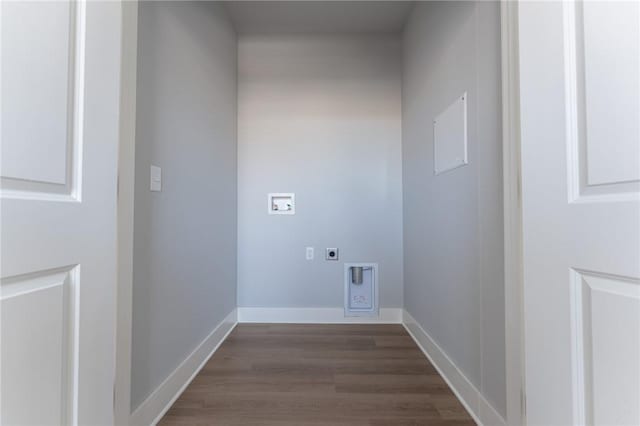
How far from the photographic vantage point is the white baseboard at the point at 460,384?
1.28m

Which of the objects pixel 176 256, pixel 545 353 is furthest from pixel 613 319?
pixel 176 256

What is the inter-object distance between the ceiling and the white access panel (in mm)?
1202

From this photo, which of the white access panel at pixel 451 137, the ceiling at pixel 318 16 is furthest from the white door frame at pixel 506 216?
the ceiling at pixel 318 16

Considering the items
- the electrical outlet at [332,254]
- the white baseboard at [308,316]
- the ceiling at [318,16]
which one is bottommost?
the white baseboard at [308,316]

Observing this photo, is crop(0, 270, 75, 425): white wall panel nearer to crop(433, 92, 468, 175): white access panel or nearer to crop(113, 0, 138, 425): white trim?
crop(113, 0, 138, 425): white trim

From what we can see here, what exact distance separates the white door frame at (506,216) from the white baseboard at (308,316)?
1.65 metres

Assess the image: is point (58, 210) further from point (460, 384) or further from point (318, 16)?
point (318, 16)

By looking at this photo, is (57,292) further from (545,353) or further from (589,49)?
(589,49)

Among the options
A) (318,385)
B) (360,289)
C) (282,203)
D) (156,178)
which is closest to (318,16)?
(282,203)

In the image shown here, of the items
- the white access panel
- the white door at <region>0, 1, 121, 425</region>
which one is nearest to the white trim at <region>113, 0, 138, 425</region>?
the white door at <region>0, 1, 121, 425</region>

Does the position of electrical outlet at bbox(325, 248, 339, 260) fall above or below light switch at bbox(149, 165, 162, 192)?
below

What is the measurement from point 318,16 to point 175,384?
2.86 m

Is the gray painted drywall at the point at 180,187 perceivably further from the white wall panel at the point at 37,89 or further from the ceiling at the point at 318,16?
the white wall panel at the point at 37,89

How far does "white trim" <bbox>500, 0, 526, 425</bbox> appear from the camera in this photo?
105 cm
